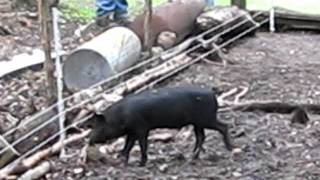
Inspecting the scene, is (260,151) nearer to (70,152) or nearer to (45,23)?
(70,152)

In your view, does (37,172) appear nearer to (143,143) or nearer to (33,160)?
(33,160)

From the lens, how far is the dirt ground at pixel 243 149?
4.38 meters

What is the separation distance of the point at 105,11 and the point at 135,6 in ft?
10.7

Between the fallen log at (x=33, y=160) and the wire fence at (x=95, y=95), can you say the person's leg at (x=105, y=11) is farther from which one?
the fallen log at (x=33, y=160)

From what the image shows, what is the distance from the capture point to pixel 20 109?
5.80 meters

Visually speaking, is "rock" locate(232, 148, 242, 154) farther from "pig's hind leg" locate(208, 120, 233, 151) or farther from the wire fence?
the wire fence

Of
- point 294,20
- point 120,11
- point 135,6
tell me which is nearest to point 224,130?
point 120,11

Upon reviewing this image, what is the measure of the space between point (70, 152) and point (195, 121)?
2.69 feet

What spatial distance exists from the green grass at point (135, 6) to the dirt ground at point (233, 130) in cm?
127

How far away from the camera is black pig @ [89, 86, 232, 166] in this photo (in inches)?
170

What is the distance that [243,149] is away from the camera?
4820mm

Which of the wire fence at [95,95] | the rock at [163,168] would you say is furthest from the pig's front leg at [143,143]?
the wire fence at [95,95]

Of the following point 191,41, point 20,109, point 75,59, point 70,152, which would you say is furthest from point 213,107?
point 191,41

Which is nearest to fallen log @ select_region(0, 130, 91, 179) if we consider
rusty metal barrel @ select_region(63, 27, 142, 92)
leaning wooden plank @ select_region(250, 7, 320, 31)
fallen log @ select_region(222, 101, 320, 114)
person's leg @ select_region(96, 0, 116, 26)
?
fallen log @ select_region(222, 101, 320, 114)
